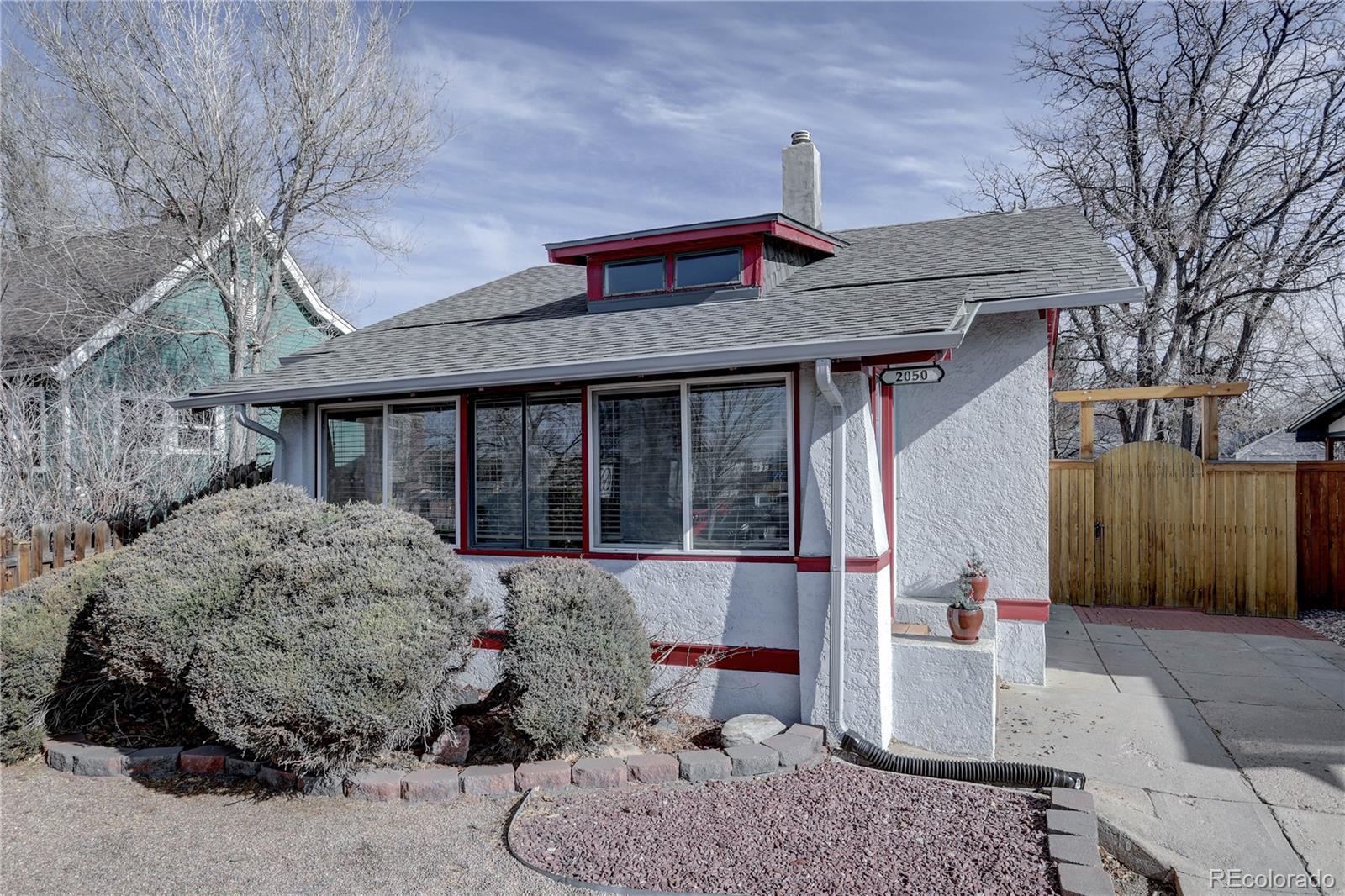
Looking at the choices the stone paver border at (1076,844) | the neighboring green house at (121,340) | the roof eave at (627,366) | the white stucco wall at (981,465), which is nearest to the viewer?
the stone paver border at (1076,844)

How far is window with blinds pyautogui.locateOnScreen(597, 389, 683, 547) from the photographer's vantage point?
6.35 metres

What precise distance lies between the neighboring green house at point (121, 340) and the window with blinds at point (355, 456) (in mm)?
4126

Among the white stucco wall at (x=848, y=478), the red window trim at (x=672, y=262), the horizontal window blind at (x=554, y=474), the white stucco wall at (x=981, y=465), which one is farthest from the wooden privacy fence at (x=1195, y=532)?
the horizontal window blind at (x=554, y=474)

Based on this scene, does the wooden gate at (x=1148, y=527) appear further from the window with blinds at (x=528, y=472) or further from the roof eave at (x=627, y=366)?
the window with blinds at (x=528, y=472)

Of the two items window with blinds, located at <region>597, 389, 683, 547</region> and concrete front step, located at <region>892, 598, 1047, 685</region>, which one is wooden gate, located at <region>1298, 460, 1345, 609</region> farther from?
window with blinds, located at <region>597, 389, 683, 547</region>

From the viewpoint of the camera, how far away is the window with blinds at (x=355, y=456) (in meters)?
7.57

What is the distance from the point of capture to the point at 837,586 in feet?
18.1

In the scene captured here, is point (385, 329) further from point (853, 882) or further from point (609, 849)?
point (853, 882)

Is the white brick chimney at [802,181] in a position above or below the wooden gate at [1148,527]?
above

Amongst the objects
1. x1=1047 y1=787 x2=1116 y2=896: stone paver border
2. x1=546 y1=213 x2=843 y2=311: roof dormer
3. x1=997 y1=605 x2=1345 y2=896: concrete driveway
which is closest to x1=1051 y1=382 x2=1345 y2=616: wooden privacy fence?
x1=997 y1=605 x2=1345 y2=896: concrete driveway

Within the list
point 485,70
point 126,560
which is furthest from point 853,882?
point 485,70

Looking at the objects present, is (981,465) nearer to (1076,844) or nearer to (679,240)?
(679,240)

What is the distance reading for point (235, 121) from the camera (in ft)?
38.4

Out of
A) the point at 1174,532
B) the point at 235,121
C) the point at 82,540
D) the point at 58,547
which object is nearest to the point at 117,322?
the point at 235,121
